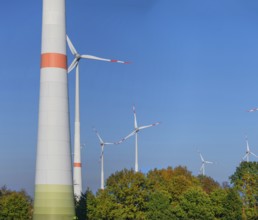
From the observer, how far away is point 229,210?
385 feet

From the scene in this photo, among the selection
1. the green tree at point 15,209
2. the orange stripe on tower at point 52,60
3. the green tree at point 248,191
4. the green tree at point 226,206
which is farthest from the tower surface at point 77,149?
the green tree at point 248,191

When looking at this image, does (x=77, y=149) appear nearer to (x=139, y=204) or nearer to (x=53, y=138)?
(x=139, y=204)

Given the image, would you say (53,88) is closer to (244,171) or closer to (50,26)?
(50,26)

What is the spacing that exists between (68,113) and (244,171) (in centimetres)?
10433

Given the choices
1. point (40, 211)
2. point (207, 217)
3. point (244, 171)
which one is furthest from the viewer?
point (244, 171)

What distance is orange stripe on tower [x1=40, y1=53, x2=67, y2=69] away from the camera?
198 ft

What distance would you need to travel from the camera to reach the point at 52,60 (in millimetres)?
60250

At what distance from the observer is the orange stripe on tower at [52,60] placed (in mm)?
60312

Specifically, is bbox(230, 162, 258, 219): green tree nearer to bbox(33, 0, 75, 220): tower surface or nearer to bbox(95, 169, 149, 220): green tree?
bbox(95, 169, 149, 220): green tree

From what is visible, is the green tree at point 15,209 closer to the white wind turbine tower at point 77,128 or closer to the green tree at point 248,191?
the white wind turbine tower at point 77,128

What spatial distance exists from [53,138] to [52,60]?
921 centimetres

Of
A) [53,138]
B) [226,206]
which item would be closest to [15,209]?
[226,206]

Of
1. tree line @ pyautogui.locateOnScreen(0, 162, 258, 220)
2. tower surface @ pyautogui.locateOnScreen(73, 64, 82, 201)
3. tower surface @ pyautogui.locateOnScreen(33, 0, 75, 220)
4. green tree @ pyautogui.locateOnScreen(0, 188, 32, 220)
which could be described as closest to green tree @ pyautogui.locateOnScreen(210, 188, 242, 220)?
tree line @ pyautogui.locateOnScreen(0, 162, 258, 220)

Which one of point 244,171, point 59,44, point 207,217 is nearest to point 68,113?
point 59,44
